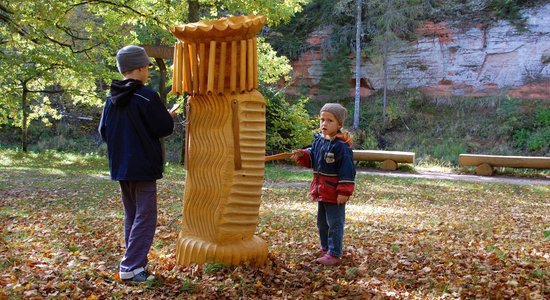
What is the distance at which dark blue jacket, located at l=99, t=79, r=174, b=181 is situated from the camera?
4.20m

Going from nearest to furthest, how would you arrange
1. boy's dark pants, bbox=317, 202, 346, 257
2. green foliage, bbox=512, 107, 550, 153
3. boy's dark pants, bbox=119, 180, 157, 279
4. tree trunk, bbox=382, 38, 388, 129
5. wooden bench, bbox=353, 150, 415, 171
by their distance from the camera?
boy's dark pants, bbox=119, 180, 157, 279 < boy's dark pants, bbox=317, 202, 346, 257 < wooden bench, bbox=353, 150, 415, 171 < green foliage, bbox=512, 107, 550, 153 < tree trunk, bbox=382, 38, 388, 129

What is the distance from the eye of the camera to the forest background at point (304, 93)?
51.6 ft

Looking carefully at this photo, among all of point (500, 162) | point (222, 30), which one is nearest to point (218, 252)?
point (222, 30)

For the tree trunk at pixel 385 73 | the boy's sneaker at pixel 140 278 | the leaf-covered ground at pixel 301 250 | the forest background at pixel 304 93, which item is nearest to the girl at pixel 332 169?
the leaf-covered ground at pixel 301 250

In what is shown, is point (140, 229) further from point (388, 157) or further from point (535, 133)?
point (535, 133)

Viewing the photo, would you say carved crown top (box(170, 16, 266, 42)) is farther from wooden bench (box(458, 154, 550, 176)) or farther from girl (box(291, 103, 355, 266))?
wooden bench (box(458, 154, 550, 176))

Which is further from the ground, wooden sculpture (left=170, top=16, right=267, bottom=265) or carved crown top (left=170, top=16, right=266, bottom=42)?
carved crown top (left=170, top=16, right=266, bottom=42)

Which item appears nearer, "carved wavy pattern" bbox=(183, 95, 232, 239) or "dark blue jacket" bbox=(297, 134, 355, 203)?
"carved wavy pattern" bbox=(183, 95, 232, 239)

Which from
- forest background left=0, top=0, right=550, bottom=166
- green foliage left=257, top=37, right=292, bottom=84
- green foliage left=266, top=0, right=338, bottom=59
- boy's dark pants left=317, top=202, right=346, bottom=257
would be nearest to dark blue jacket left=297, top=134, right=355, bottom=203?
boy's dark pants left=317, top=202, right=346, bottom=257

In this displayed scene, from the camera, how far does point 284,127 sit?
20922 mm

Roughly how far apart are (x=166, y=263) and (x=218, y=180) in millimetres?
1034

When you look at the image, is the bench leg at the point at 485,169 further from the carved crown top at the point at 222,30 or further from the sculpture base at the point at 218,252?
the carved crown top at the point at 222,30

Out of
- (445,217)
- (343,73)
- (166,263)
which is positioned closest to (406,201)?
(445,217)

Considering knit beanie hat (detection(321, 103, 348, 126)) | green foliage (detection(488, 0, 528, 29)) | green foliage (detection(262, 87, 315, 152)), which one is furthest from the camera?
green foliage (detection(488, 0, 528, 29))
